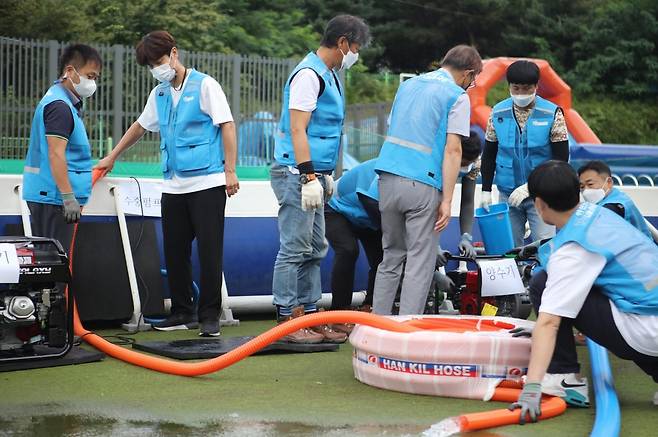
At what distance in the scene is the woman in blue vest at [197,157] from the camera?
681 centimetres

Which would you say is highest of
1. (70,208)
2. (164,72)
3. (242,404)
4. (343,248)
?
(164,72)

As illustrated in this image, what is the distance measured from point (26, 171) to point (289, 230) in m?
1.60

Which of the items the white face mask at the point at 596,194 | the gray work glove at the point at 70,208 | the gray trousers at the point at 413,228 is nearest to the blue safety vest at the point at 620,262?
the gray trousers at the point at 413,228

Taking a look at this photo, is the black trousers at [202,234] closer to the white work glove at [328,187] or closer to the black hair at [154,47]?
the white work glove at [328,187]

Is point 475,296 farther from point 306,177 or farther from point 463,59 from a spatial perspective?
point 463,59

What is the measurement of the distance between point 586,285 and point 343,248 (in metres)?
2.67

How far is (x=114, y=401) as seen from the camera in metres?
5.07

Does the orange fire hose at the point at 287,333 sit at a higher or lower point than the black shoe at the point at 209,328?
higher

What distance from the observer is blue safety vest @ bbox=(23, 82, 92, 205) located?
21.6 feet

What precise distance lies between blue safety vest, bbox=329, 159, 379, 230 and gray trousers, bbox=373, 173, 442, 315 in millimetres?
710

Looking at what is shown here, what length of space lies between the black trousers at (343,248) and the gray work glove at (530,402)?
268 cm

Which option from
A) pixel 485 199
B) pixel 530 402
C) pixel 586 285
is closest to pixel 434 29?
pixel 485 199

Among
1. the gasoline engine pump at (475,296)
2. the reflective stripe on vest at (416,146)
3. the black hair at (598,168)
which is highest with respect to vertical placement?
the reflective stripe on vest at (416,146)

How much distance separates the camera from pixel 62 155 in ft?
21.2
